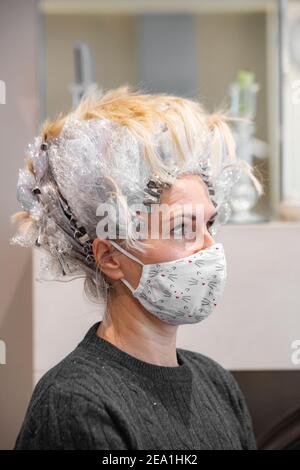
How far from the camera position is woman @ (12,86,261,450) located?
0.98 meters

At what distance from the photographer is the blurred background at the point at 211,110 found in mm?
1411

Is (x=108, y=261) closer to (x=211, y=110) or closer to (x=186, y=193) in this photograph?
(x=186, y=193)

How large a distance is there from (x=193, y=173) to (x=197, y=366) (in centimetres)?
35

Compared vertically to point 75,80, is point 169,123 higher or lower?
lower

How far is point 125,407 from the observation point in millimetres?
980

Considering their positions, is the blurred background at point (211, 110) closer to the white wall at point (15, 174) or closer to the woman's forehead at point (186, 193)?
the white wall at point (15, 174)

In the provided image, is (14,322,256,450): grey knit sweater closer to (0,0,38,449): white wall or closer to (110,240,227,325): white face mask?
(110,240,227,325): white face mask

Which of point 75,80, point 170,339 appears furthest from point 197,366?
point 75,80

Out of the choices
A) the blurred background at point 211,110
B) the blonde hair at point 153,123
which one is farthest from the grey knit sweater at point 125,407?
the blurred background at point 211,110

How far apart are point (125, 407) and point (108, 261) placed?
222 mm

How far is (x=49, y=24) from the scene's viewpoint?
1.83 meters

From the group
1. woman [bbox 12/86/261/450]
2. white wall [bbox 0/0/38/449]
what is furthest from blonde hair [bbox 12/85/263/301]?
white wall [bbox 0/0/38/449]

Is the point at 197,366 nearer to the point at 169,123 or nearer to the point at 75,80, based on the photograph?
the point at 169,123

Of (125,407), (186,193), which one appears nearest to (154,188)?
(186,193)
